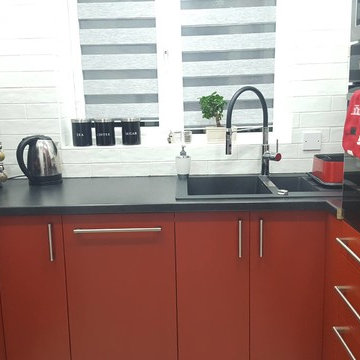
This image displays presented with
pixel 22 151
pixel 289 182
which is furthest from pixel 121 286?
pixel 289 182

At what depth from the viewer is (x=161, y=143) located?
2.25 m

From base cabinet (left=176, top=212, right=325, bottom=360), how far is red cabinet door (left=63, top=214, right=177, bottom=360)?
0.07 m

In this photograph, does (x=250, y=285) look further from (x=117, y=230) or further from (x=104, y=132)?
(x=104, y=132)

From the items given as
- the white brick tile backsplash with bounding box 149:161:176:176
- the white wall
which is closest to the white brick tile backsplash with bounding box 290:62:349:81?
the white wall

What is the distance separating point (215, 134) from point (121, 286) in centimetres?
94

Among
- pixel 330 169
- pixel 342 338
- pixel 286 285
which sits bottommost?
pixel 342 338

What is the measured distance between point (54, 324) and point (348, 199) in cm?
128

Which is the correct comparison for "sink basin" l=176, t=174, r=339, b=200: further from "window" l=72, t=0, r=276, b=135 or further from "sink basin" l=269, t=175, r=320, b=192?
"window" l=72, t=0, r=276, b=135

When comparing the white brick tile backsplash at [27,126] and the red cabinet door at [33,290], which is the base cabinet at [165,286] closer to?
the red cabinet door at [33,290]

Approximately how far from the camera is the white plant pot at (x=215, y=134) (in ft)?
7.12

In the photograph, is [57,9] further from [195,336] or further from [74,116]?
[195,336]

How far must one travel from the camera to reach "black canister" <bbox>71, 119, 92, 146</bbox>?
2.16 metres

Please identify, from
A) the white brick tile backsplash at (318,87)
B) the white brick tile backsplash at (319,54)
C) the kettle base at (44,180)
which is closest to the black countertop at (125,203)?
the kettle base at (44,180)


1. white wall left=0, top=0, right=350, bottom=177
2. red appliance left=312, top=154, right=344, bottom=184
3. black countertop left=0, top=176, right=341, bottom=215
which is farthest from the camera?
white wall left=0, top=0, right=350, bottom=177
